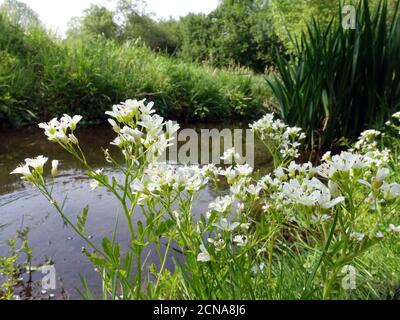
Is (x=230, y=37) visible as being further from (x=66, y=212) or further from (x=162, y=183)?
(x=162, y=183)

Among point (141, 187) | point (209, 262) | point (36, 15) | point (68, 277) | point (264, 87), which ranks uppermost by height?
point (36, 15)

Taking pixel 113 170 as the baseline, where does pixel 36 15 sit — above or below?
above

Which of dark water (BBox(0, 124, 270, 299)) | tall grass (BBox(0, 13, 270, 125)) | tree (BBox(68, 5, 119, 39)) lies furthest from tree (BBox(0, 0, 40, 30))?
tree (BBox(68, 5, 119, 39))

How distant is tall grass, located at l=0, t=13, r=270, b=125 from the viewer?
5121 mm

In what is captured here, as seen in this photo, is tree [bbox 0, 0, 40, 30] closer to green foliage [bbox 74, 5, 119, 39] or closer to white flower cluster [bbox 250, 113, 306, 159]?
white flower cluster [bbox 250, 113, 306, 159]

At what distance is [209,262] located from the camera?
3.30 feet

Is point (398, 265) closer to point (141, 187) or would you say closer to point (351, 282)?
point (351, 282)

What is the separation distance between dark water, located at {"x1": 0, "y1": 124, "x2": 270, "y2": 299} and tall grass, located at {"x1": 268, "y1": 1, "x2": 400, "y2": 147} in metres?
0.71

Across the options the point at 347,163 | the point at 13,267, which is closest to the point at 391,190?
the point at 347,163

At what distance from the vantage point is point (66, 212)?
2.28 m

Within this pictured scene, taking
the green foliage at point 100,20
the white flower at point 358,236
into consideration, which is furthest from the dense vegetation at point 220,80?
the green foliage at point 100,20

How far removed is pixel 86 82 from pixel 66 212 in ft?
12.5
